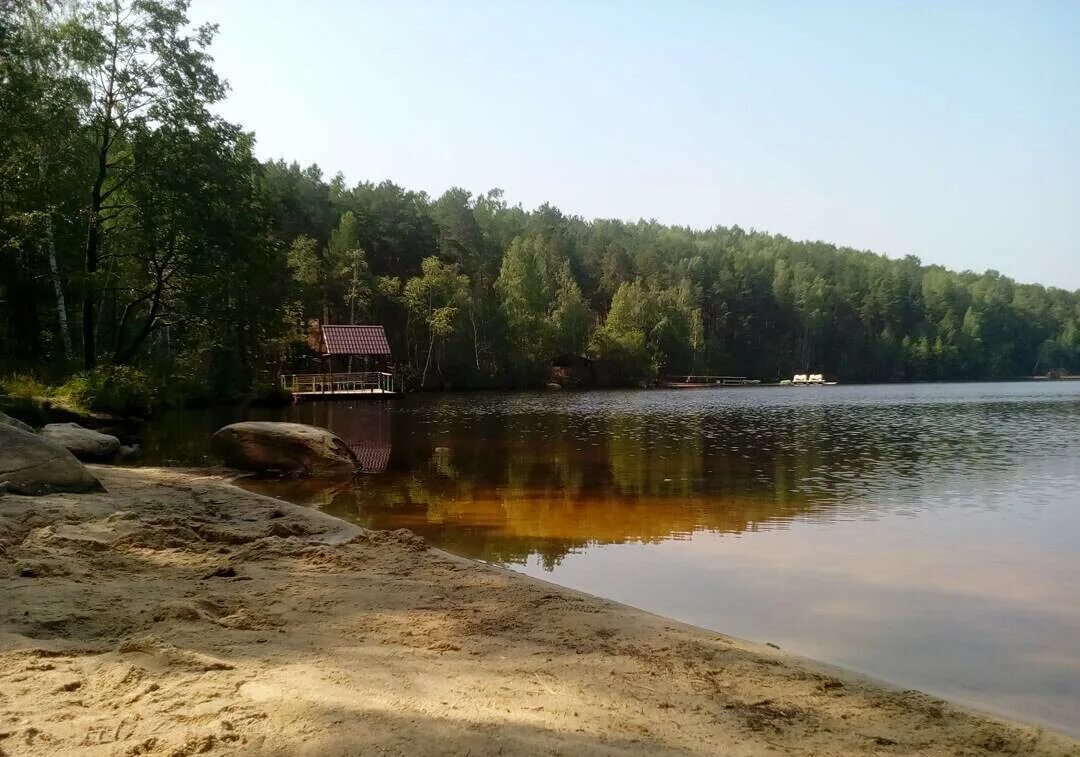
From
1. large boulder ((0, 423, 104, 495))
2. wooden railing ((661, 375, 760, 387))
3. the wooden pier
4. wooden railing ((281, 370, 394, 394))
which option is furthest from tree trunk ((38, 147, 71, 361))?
wooden railing ((661, 375, 760, 387))

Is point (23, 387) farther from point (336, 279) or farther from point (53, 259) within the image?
point (336, 279)

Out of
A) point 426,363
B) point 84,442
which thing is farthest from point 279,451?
point 426,363

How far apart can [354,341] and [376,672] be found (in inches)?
1885

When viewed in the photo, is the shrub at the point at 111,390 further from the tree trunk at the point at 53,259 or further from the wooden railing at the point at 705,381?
the wooden railing at the point at 705,381

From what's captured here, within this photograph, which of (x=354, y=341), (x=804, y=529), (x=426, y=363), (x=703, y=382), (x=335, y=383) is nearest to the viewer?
(x=804, y=529)

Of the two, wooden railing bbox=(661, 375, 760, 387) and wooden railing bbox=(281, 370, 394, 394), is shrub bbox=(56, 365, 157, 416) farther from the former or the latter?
wooden railing bbox=(661, 375, 760, 387)

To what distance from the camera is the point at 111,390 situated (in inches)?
922

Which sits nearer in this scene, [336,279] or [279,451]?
[279,451]

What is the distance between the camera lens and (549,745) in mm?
3246

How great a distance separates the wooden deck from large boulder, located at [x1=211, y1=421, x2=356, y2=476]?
3168 centimetres

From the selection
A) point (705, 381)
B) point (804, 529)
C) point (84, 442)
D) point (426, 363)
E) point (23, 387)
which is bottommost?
point (804, 529)

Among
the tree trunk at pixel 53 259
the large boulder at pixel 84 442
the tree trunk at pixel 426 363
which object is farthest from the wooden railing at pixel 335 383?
the large boulder at pixel 84 442

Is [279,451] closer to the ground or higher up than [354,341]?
closer to the ground

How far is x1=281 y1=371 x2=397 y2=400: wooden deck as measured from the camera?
47244 millimetres
